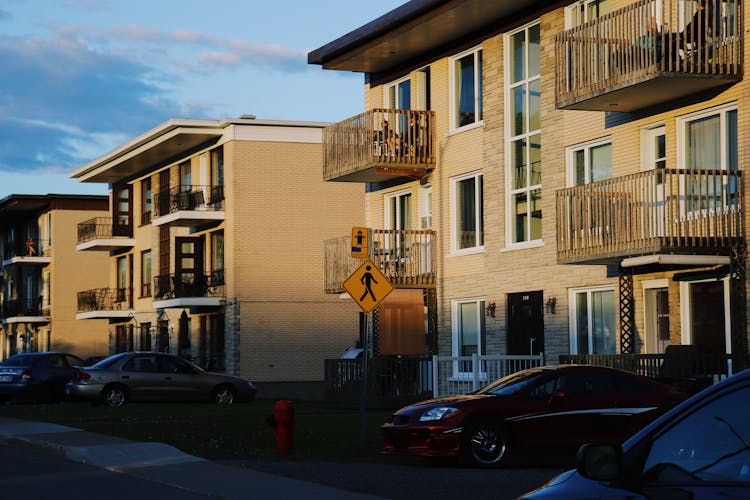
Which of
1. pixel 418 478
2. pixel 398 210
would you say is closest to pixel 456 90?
pixel 398 210

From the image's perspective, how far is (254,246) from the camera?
4519 cm

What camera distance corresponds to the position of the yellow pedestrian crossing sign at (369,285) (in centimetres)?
1853

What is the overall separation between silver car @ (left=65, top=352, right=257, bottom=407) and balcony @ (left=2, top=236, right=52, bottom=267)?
35.6 meters

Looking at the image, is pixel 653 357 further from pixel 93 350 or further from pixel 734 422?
pixel 93 350

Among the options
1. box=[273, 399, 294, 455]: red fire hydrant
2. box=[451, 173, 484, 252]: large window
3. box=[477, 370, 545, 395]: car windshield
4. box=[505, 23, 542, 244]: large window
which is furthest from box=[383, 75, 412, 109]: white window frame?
box=[477, 370, 545, 395]: car windshield

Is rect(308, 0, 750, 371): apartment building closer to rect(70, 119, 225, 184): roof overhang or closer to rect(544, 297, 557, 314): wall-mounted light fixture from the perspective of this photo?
rect(544, 297, 557, 314): wall-mounted light fixture

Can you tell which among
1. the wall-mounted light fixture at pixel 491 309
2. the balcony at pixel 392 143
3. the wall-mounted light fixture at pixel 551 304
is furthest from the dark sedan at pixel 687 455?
the balcony at pixel 392 143

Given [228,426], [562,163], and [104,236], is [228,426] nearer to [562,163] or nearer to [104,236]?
[562,163]

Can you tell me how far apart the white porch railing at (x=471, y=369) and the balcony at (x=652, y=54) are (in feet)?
19.3

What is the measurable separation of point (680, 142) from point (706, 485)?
18.3 m

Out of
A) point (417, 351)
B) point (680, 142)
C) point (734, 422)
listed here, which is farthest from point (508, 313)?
point (734, 422)

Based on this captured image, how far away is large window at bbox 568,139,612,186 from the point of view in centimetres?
2484

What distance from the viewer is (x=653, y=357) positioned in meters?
21.3

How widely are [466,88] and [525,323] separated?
5847 millimetres
